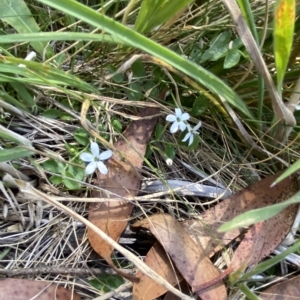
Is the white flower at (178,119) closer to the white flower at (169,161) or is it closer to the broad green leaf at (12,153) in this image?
the white flower at (169,161)

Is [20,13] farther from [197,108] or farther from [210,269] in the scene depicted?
[210,269]

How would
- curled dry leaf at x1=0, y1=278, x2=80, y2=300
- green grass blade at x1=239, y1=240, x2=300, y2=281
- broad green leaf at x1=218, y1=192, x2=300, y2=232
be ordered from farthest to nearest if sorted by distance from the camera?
curled dry leaf at x1=0, y1=278, x2=80, y2=300 → green grass blade at x1=239, y1=240, x2=300, y2=281 → broad green leaf at x1=218, y1=192, x2=300, y2=232

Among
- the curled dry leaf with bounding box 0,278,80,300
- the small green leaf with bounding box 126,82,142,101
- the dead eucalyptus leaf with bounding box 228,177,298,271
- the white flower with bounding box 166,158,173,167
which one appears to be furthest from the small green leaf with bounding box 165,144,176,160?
the curled dry leaf with bounding box 0,278,80,300

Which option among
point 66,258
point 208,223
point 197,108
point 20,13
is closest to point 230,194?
point 208,223

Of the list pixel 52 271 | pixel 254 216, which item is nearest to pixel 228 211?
pixel 254 216

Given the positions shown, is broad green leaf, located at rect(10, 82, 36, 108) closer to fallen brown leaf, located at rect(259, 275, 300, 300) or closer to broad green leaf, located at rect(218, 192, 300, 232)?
broad green leaf, located at rect(218, 192, 300, 232)

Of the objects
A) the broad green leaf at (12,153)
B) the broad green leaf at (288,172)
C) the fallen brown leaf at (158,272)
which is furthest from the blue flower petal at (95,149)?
the broad green leaf at (288,172)
